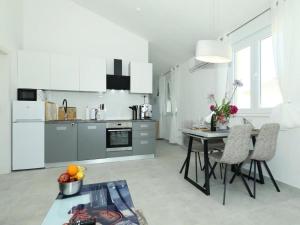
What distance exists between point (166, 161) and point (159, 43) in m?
3.08

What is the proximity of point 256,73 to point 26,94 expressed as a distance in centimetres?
419

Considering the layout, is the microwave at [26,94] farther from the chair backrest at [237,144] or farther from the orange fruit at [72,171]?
the chair backrest at [237,144]

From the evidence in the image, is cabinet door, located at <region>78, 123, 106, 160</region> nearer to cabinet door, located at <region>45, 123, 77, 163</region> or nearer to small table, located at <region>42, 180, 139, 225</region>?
cabinet door, located at <region>45, 123, 77, 163</region>

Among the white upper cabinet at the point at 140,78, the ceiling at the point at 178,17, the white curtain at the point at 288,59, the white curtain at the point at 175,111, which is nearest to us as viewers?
the white curtain at the point at 288,59

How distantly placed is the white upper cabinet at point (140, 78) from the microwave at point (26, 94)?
197cm

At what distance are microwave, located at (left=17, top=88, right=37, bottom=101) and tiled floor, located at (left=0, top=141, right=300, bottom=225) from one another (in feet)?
4.44

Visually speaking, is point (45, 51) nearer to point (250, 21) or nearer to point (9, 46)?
point (9, 46)

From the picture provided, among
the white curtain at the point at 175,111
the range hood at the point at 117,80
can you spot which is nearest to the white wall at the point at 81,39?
the range hood at the point at 117,80

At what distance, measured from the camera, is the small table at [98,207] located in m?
1.00

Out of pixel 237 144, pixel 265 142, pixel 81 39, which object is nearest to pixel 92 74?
pixel 81 39

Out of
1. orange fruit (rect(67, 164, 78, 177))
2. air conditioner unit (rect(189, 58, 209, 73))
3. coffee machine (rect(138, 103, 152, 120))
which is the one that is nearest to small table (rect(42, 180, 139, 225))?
orange fruit (rect(67, 164, 78, 177))

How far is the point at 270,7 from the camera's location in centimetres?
258

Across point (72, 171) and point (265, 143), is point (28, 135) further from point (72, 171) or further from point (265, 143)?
point (265, 143)

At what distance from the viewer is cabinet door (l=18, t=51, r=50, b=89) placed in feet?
11.5
